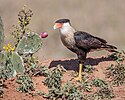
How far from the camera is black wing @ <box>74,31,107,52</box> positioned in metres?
10.2

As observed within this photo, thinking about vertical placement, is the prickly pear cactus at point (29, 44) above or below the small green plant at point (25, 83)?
above

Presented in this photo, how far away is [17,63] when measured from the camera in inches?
376

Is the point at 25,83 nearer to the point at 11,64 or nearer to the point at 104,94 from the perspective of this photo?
the point at 11,64

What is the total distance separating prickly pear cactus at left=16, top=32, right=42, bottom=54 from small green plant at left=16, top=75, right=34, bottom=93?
57 cm

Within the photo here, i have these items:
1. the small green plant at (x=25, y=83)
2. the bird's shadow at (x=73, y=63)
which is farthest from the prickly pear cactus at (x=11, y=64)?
the bird's shadow at (x=73, y=63)

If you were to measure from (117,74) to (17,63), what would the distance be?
1.97 metres

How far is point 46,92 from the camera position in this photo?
30.8 ft

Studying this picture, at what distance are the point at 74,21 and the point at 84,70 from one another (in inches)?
562

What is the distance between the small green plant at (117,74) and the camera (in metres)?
9.91

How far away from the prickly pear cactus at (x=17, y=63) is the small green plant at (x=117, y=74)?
176 centimetres

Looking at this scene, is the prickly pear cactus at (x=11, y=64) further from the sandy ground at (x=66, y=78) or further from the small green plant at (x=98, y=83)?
the small green plant at (x=98, y=83)

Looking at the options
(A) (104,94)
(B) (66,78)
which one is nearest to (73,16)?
(B) (66,78)

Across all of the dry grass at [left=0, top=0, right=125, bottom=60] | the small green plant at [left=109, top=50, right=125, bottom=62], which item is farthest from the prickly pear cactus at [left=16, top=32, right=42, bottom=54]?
the dry grass at [left=0, top=0, right=125, bottom=60]

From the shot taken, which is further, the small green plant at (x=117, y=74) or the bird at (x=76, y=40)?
the bird at (x=76, y=40)
